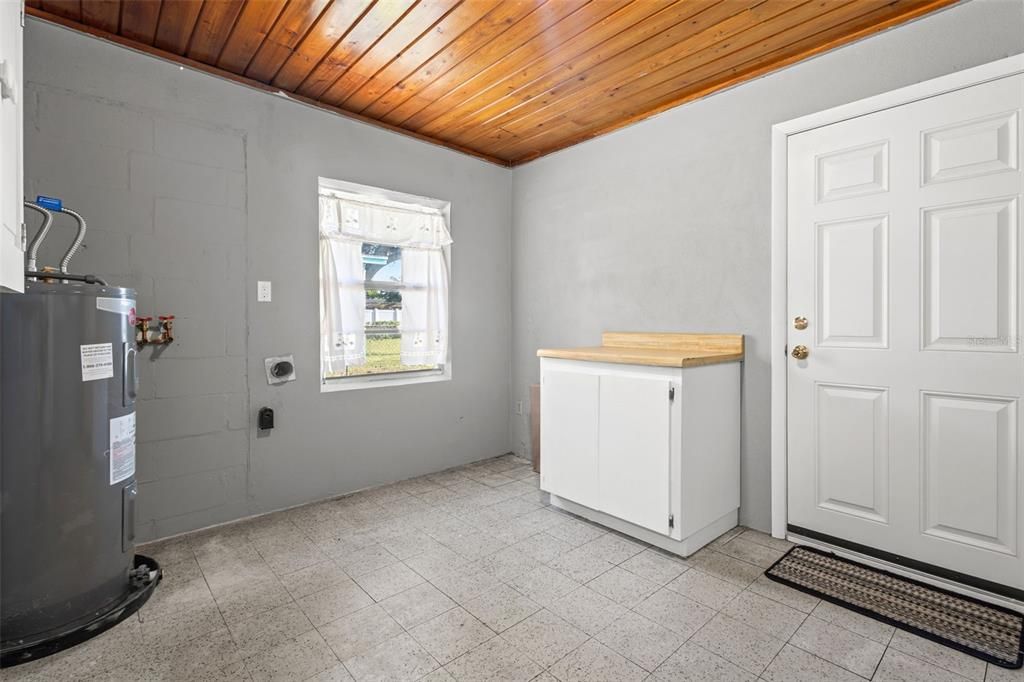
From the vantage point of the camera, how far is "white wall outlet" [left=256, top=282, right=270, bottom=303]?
2.83 meters

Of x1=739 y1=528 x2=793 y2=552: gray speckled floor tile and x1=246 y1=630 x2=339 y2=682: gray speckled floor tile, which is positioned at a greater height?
x1=739 y1=528 x2=793 y2=552: gray speckled floor tile

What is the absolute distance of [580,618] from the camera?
187 centimetres

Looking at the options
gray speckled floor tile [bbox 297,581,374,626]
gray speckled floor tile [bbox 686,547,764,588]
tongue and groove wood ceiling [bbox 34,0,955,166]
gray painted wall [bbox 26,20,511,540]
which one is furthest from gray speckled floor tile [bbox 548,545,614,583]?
tongue and groove wood ceiling [bbox 34,0,955,166]

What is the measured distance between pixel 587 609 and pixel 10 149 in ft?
7.42

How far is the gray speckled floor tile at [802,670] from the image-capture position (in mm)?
1547

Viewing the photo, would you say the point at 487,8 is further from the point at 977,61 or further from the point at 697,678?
the point at 697,678

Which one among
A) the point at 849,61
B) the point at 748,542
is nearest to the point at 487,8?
the point at 849,61

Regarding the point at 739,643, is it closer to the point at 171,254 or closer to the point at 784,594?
the point at 784,594

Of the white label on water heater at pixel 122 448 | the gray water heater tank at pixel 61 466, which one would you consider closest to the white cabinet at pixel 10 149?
the gray water heater tank at pixel 61 466

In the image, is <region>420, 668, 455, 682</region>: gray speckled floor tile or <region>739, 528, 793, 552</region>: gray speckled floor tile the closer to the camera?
<region>420, 668, 455, 682</region>: gray speckled floor tile

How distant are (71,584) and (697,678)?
2248mm

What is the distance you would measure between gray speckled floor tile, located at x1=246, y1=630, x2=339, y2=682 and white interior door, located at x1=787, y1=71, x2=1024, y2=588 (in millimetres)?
2301

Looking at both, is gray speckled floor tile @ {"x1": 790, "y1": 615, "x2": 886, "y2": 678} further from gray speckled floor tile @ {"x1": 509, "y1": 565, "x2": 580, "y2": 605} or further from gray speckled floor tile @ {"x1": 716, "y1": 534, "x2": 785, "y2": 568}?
gray speckled floor tile @ {"x1": 509, "y1": 565, "x2": 580, "y2": 605}

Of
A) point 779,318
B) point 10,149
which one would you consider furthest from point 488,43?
point 779,318
